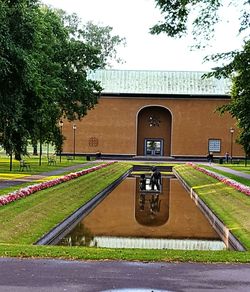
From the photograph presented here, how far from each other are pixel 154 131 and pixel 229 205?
44397 millimetres

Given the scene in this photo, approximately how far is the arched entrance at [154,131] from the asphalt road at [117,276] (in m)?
53.5

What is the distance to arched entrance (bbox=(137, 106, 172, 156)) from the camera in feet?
201

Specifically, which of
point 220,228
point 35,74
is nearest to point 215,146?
point 35,74

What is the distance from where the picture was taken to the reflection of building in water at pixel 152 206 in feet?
52.6

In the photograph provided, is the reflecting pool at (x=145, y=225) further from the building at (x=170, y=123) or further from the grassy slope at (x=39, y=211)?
the building at (x=170, y=123)

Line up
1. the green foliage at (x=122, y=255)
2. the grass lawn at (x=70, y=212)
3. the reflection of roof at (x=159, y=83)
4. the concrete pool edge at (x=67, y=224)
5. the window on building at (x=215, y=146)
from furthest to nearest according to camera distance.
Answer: the reflection of roof at (x=159, y=83) < the window on building at (x=215, y=146) < the concrete pool edge at (x=67, y=224) < the grass lawn at (x=70, y=212) < the green foliage at (x=122, y=255)

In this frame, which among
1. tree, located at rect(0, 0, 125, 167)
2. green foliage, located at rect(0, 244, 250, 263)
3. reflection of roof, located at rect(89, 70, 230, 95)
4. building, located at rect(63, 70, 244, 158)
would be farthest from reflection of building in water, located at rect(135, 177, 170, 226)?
reflection of roof, located at rect(89, 70, 230, 95)

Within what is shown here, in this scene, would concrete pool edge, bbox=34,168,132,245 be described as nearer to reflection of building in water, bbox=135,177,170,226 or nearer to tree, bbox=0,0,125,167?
reflection of building in water, bbox=135,177,170,226

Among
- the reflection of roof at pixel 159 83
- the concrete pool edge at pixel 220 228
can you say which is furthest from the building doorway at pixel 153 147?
the concrete pool edge at pixel 220 228

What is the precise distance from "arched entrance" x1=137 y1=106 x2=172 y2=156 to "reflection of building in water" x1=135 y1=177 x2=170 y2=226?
114 ft

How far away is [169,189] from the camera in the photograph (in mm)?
26047

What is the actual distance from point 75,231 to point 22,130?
12.5 meters

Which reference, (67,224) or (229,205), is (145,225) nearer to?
(67,224)

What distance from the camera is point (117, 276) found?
685 cm
